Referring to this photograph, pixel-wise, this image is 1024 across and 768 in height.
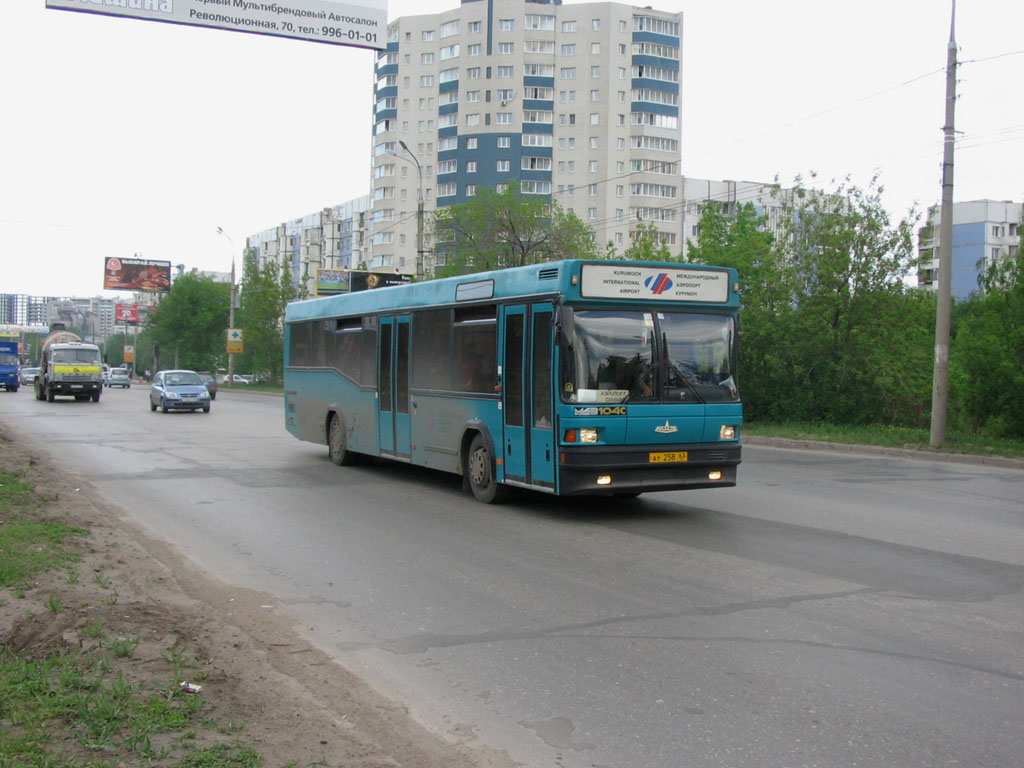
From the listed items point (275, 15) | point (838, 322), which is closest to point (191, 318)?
point (838, 322)

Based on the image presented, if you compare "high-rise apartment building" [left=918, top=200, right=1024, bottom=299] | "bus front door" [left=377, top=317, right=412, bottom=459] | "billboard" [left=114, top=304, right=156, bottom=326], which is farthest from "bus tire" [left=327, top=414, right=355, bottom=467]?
"billboard" [left=114, top=304, right=156, bottom=326]

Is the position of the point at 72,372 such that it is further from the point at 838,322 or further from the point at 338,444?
the point at 838,322

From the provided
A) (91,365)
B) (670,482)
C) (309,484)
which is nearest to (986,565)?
(670,482)

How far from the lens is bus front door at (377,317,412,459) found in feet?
46.0

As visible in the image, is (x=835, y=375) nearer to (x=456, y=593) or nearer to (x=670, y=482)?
(x=670, y=482)

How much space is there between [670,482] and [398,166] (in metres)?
98.0

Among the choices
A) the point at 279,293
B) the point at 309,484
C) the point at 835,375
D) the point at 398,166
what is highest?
the point at 398,166

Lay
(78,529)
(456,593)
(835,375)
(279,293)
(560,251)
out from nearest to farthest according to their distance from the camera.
Result: 1. (456,593)
2. (78,529)
3. (835,375)
4. (560,251)
5. (279,293)

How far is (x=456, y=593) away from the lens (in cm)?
733

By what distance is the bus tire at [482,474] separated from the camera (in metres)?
11.7

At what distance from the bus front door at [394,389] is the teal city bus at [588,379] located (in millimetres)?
1031

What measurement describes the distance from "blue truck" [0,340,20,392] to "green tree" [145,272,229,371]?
114 ft

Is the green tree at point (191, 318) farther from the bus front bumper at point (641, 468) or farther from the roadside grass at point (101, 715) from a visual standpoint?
the roadside grass at point (101, 715)

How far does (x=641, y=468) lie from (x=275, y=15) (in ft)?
22.8
